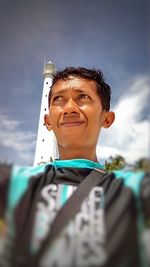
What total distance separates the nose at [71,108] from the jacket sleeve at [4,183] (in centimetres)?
29

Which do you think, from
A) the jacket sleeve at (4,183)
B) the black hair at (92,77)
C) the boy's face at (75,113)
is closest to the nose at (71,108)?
the boy's face at (75,113)

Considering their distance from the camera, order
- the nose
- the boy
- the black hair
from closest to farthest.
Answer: the boy, the nose, the black hair

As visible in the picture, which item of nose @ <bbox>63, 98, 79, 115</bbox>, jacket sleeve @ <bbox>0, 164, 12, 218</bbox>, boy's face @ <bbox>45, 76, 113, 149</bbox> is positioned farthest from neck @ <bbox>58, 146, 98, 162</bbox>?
jacket sleeve @ <bbox>0, 164, 12, 218</bbox>

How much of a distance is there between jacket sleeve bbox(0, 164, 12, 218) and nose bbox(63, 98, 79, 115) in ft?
0.95

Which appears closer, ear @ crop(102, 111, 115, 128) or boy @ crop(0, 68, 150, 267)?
boy @ crop(0, 68, 150, 267)

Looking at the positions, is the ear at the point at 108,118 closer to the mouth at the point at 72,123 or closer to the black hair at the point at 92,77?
the black hair at the point at 92,77

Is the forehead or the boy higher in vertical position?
the forehead

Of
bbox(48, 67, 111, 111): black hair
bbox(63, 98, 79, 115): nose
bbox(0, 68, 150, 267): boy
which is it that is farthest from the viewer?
bbox(48, 67, 111, 111): black hair

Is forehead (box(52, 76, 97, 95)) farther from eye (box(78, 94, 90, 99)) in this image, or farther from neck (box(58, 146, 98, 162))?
neck (box(58, 146, 98, 162))

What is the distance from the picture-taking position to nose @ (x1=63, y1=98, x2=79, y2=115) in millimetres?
862

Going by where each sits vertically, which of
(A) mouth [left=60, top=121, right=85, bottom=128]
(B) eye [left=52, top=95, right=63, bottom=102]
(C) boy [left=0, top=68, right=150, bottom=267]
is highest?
(B) eye [left=52, top=95, right=63, bottom=102]

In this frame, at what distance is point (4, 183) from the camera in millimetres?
646

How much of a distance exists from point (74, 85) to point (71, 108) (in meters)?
0.10

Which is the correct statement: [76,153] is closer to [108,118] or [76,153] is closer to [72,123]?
[72,123]
